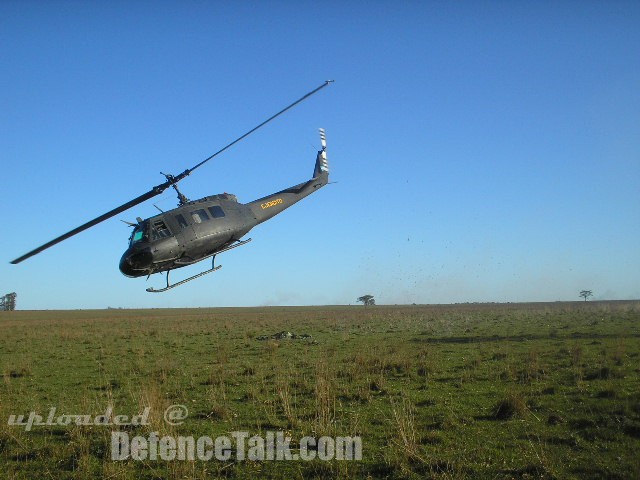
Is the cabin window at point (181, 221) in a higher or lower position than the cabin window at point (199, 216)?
lower

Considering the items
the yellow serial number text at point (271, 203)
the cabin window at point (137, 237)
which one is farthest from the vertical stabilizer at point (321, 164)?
the cabin window at point (137, 237)

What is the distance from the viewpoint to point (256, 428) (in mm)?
11820

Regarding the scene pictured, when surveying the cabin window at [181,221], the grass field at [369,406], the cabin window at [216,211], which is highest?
Answer: the cabin window at [216,211]

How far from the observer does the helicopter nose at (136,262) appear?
16.3 metres

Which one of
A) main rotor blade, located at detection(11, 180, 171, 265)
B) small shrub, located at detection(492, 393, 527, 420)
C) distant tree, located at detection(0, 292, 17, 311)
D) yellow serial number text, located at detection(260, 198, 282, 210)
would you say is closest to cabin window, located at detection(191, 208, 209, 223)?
Answer: main rotor blade, located at detection(11, 180, 171, 265)

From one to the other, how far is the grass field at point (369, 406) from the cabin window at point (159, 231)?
4659mm

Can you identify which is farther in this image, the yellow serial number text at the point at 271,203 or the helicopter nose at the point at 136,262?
the yellow serial number text at the point at 271,203

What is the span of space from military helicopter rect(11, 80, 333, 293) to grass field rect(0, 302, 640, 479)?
12.9 feet

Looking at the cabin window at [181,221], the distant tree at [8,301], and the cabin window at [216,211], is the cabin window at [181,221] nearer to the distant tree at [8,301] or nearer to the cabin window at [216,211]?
the cabin window at [216,211]

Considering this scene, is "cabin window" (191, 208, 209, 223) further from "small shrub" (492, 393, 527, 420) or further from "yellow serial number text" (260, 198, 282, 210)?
"small shrub" (492, 393, 527, 420)

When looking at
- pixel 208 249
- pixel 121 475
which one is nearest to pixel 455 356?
pixel 208 249

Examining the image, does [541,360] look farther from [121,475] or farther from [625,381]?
[121,475]

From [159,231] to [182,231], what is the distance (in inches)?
30.1

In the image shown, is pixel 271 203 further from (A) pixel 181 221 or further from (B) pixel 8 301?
(B) pixel 8 301
